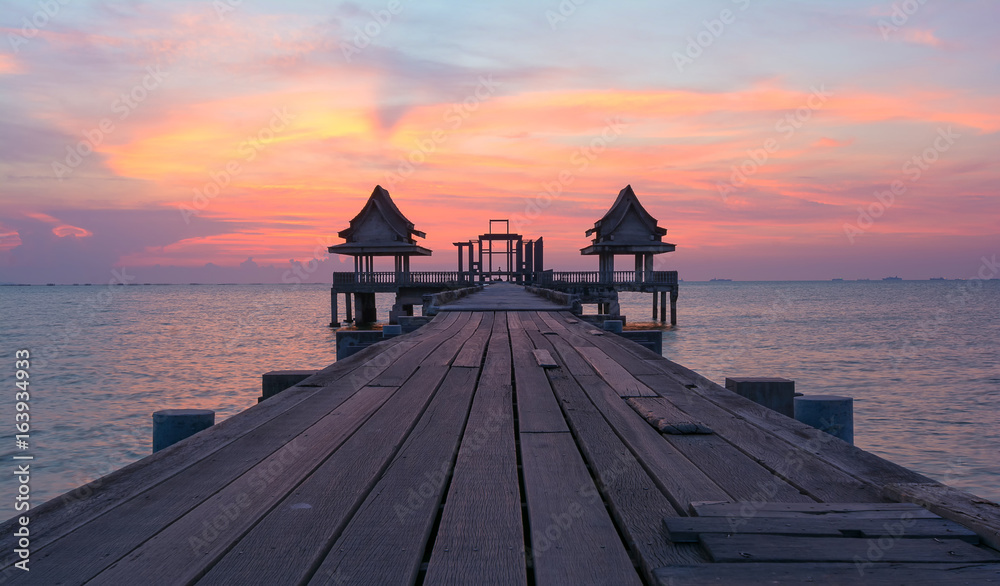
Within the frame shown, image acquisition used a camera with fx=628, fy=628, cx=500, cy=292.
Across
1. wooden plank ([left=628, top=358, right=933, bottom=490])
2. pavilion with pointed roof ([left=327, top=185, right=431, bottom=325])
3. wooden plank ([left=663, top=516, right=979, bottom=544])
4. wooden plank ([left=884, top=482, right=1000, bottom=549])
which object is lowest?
wooden plank ([left=628, top=358, right=933, bottom=490])

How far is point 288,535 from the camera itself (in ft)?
6.92

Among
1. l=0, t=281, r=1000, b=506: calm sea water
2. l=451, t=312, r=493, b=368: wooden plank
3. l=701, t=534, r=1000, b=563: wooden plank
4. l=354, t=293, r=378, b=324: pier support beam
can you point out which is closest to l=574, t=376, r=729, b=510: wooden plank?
l=701, t=534, r=1000, b=563: wooden plank

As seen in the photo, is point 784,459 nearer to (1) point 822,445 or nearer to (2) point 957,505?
(1) point 822,445

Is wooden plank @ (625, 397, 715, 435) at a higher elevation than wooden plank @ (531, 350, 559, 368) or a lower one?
lower

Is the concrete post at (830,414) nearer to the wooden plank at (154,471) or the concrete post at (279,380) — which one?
the wooden plank at (154,471)

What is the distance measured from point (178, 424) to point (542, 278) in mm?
38620

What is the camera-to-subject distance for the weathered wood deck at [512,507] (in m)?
1.85

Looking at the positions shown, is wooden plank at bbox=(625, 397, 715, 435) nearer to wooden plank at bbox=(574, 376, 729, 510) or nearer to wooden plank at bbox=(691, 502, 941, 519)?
wooden plank at bbox=(574, 376, 729, 510)

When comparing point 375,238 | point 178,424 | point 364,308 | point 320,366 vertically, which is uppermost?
point 375,238

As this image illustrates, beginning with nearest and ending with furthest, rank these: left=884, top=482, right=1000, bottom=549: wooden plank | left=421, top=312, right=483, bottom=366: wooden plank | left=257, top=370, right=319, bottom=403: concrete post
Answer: left=884, top=482, right=1000, bottom=549: wooden plank < left=257, top=370, right=319, bottom=403: concrete post < left=421, top=312, right=483, bottom=366: wooden plank

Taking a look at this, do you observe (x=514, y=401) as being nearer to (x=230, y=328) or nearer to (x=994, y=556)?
(x=994, y=556)

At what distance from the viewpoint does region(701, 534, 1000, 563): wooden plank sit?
1.85 meters

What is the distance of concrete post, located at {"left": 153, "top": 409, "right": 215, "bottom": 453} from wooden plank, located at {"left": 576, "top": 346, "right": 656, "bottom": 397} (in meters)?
2.78

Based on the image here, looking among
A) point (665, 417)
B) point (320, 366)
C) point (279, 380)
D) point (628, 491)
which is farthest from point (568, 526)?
point (320, 366)
